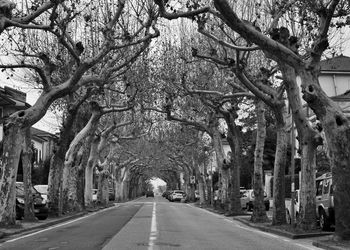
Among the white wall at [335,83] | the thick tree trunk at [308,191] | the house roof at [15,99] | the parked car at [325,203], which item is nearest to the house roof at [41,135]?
the house roof at [15,99]

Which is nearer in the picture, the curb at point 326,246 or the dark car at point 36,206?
the curb at point 326,246

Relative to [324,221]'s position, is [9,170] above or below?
above

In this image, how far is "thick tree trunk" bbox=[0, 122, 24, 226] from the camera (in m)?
18.2

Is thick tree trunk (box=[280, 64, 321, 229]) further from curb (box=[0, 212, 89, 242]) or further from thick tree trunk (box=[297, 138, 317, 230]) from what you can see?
curb (box=[0, 212, 89, 242])

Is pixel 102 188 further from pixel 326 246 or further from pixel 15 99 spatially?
pixel 326 246

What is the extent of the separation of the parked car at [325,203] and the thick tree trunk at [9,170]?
11.0m

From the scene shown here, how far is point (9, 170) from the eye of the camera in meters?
18.4

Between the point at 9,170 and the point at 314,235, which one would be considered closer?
the point at 314,235

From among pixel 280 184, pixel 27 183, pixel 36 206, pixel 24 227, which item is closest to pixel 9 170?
pixel 24 227

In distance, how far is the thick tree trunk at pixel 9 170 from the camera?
18.2m

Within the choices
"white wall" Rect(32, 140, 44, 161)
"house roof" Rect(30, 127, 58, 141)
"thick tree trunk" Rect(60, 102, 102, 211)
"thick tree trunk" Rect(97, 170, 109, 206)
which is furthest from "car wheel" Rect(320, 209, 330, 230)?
"house roof" Rect(30, 127, 58, 141)

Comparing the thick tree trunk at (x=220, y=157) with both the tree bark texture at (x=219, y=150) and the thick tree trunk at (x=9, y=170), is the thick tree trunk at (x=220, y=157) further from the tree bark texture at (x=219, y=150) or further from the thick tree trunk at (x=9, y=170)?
the thick tree trunk at (x=9, y=170)

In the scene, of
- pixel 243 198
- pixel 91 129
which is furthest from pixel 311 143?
pixel 243 198

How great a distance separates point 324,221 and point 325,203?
63 cm
